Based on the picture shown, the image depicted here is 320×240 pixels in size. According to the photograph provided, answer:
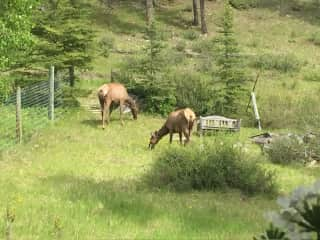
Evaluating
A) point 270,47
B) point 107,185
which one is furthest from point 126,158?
point 270,47

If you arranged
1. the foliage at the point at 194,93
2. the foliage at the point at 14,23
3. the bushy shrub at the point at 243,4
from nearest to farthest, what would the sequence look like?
1. the foliage at the point at 14,23
2. the foliage at the point at 194,93
3. the bushy shrub at the point at 243,4

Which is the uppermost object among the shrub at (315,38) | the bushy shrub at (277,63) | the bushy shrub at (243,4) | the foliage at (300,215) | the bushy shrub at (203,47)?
the bushy shrub at (243,4)

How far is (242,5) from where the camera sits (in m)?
48.3

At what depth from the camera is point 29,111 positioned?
1995 centimetres

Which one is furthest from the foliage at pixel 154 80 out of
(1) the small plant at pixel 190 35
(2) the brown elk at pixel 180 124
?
(1) the small plant at pixel 190 35

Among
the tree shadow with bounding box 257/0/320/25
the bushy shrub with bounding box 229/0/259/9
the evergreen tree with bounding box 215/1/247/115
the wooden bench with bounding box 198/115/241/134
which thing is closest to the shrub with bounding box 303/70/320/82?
the evergreen tree with bounding box 215/1/247/115

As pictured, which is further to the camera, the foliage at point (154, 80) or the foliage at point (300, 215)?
the foliage at point (154, 80)

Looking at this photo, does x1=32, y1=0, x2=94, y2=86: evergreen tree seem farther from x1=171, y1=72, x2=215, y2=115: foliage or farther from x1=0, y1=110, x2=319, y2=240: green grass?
x1=0, y1=110, x2=319, y2=240: green grass

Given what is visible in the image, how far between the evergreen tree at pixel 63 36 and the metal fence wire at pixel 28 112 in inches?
38.4

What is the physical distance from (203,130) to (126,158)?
18.6 feet

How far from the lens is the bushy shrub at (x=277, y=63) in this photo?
31095 millimetres

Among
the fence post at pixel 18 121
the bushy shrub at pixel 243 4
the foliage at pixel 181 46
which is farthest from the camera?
the bushy shrub at pixel 243 4

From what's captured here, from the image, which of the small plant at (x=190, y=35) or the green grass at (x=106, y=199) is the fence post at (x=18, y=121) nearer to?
the green grass at (x=106, y=199)

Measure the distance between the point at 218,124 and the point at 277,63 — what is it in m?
12.1
